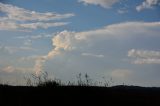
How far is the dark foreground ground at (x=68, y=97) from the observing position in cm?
1100

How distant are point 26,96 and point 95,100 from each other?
1917mm

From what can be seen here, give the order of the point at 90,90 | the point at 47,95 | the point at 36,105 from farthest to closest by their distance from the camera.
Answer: the point at 90,90
the point at 47,95
the point at 36,105

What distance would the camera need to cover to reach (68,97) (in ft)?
37.3

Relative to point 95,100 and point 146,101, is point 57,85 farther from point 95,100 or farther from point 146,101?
point 146,101

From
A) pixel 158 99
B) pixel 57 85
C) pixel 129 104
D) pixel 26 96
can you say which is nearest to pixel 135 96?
pixel 158 99

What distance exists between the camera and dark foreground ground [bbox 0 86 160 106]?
1100 centimetres

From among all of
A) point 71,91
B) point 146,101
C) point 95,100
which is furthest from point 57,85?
point 146,101

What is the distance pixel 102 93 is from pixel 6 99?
9.23 feet

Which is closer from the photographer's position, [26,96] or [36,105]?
[36,105]

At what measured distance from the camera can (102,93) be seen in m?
12.2

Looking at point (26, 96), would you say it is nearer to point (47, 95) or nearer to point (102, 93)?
point (47, 95)

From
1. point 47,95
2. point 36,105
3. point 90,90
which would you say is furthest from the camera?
point 90,90

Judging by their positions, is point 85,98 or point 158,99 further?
point 158,99

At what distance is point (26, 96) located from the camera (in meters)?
11.6
